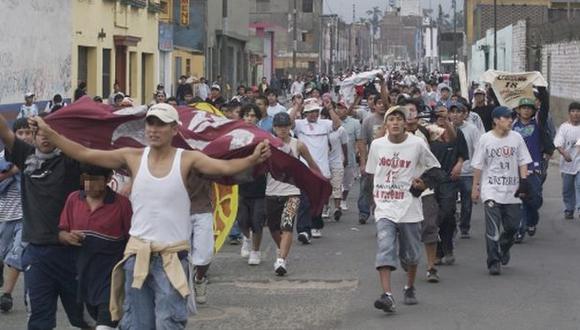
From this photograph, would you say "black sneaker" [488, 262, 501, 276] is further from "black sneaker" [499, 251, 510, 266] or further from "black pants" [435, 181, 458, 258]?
"black pants" [435, 181, 458, 258]

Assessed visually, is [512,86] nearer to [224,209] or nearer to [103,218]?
[224,209]

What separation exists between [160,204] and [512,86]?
41.5ft

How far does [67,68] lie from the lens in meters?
28.7

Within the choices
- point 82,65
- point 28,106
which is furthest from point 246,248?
point 82,65

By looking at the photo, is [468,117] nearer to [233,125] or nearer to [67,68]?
[233,125]

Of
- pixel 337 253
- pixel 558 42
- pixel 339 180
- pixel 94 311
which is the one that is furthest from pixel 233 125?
pixel 558 42

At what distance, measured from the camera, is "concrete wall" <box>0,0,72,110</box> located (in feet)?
79.0

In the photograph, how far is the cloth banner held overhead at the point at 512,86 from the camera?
18375 millimetres

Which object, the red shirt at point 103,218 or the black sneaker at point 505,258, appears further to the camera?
the black sneaker at point 505,258

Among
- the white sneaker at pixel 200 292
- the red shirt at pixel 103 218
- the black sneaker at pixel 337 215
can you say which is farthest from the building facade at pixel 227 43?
the red shirt at pixel 103 218

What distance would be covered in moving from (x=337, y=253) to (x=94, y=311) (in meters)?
6.05

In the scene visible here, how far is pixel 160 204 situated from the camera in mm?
6816

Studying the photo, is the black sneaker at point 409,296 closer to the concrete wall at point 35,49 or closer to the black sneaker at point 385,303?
the black sneaker at point 385,303

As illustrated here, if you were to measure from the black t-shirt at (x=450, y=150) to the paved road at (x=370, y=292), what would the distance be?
3.68 ft
